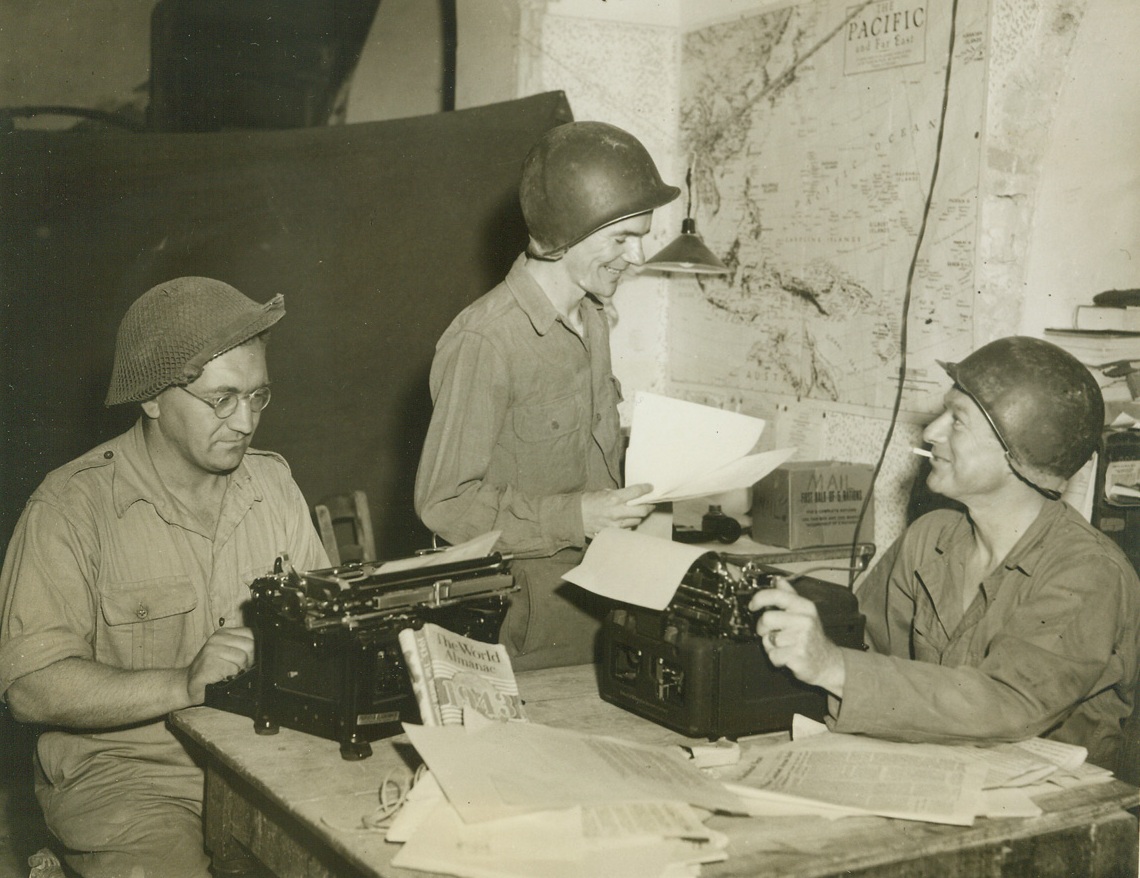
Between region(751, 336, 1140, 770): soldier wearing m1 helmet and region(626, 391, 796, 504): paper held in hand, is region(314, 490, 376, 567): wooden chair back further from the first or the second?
region(751, 336, 1140, 770): soldier wearing m1 helmet

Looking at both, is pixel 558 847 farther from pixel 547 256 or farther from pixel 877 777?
pixel 547 256

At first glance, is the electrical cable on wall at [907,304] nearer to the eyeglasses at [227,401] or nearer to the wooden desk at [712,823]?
the wooden desk at [712,823]

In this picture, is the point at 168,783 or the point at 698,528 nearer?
the point at 168,783

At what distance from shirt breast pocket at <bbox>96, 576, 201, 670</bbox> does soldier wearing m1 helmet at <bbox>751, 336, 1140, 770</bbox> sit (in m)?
1.41

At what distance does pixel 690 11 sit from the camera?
17.4 feet

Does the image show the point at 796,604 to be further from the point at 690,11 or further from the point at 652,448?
the point at 690,11

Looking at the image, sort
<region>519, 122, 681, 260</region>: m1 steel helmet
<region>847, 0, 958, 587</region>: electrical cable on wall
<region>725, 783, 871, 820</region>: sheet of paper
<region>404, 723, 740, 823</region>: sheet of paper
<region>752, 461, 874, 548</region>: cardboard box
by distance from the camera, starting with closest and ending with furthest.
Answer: <region>404, 723, 740, 823</region>: sheet of paper < <region>725, 783, 871, 820</region>: sheet of paper < <region>519, 122, 681, 260</region>: m1 steel helmet < <region>847, 0, 958, 587</region>: electrical cable on wall < <region>752, 461, 874, 548</region>: cardboard box

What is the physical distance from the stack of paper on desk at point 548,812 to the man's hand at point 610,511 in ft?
3.20

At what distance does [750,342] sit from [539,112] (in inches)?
57.1

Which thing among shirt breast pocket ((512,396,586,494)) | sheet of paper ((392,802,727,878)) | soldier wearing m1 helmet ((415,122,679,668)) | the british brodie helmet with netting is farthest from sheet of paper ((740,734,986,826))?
the british brodie helmet with netting

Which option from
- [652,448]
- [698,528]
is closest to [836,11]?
[698,528]

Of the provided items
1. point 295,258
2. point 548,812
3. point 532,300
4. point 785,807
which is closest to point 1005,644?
point 785,807

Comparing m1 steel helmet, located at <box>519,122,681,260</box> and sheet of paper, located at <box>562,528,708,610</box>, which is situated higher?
m1 steel helmet, located at <box>519,122,681,260</box>

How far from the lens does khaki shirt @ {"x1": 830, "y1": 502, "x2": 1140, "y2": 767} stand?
2100mm
